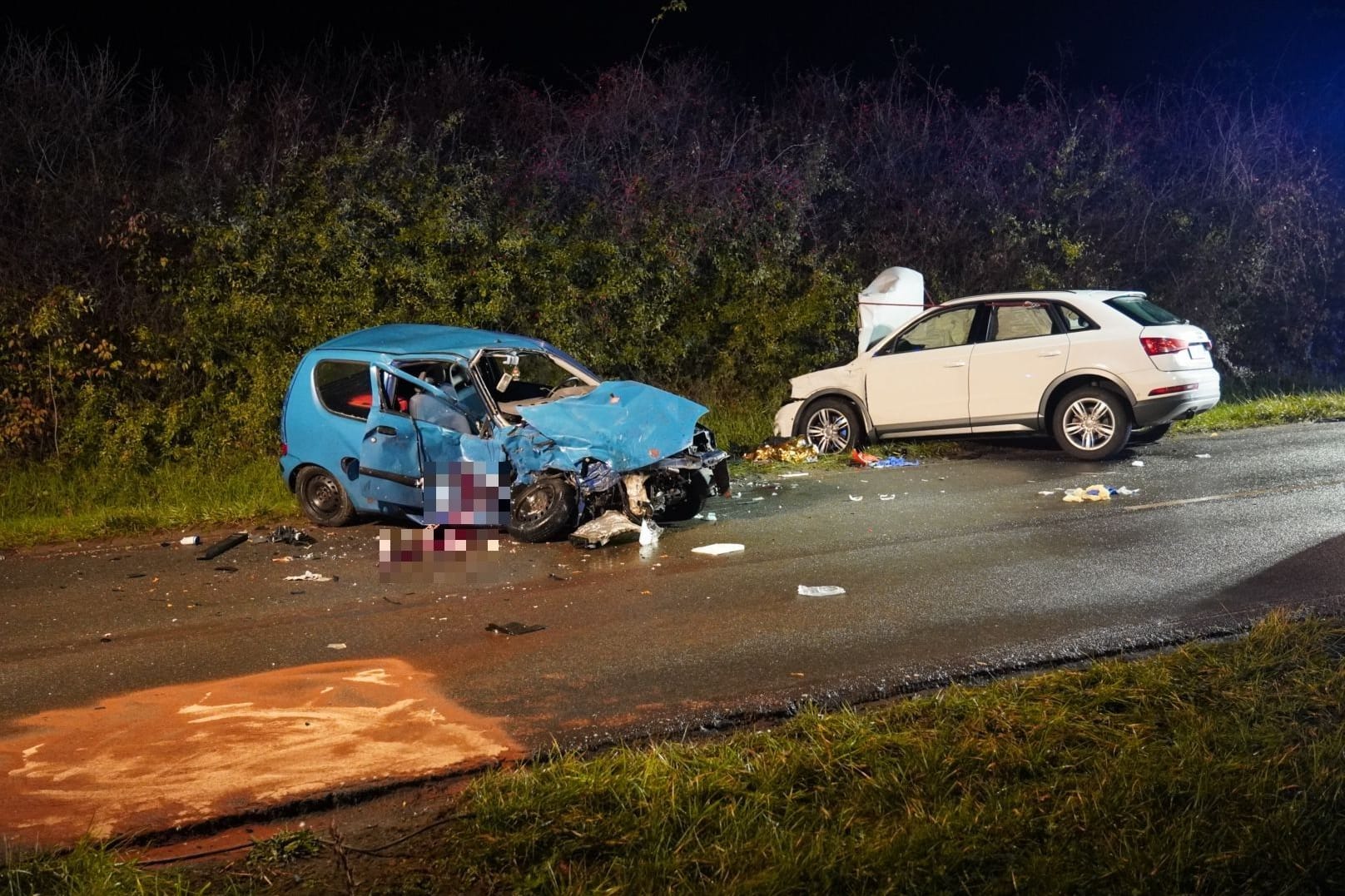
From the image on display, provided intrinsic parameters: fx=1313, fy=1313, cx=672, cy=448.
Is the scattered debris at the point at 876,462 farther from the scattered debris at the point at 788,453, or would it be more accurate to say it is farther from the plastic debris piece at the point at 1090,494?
the plastic debris piece at the point at 1090,494

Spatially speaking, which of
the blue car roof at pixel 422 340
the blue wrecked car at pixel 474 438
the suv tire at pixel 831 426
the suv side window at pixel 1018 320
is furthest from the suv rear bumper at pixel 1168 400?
the blue car roof at pixel 422 340

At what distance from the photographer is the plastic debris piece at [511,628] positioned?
7141mm

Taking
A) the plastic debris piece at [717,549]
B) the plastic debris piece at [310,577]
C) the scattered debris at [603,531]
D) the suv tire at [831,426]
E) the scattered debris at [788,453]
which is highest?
the suv tire at [831,426]

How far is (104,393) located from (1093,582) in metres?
9.43

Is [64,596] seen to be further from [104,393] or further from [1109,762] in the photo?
[1109,762]

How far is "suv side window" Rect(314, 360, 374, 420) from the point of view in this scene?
33.5 ft

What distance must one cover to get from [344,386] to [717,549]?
3.34 m

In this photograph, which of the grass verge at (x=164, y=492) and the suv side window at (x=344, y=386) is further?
the grass verge at (x=164, y=492)

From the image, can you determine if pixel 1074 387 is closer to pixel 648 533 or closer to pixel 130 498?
pixel 648 533

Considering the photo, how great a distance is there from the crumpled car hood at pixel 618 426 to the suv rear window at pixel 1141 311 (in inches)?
197

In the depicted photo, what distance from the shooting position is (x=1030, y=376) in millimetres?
12750

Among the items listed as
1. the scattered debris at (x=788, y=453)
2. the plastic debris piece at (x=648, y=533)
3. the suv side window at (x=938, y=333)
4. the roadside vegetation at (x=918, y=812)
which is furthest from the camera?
the suv side window at (x=938, y=333)

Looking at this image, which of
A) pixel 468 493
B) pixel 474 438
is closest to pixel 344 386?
pixel 474 438

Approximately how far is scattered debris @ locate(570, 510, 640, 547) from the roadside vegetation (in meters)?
3.94
